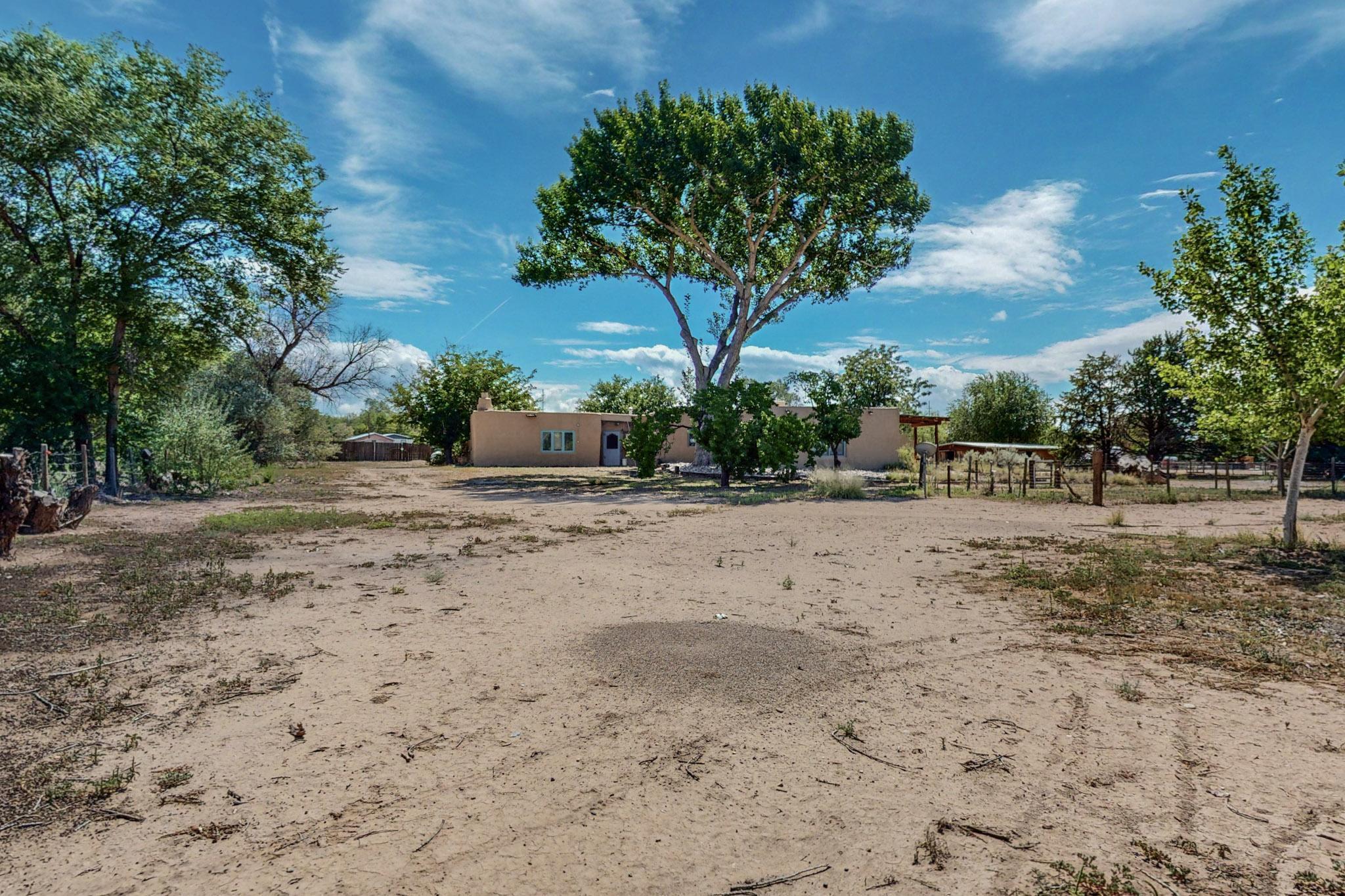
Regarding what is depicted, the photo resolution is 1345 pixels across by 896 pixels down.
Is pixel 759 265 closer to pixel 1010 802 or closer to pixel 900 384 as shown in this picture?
pixel 900 384

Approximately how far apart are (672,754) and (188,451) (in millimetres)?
19942

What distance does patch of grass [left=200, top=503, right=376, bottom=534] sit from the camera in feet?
38.4

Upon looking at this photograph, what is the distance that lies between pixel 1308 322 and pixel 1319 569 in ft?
10.9

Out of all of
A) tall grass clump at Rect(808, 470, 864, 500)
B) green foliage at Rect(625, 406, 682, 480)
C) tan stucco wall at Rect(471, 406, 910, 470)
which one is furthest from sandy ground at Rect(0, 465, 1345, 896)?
tan stucco wall at Rect(471, 406, 910, 470)

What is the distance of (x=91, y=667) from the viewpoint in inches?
183

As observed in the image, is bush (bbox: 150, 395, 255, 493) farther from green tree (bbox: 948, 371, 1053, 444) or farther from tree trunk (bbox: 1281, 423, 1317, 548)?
green tree (bbox: 948, 371, 1053, 444)

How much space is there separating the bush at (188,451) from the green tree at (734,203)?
1463 centimetres

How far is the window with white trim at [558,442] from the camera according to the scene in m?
37.7

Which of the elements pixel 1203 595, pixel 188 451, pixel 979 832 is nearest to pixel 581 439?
pixel 188 451

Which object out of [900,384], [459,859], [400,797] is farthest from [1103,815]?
[900,384]

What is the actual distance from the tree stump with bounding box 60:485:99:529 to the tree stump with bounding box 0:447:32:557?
1.86 metres

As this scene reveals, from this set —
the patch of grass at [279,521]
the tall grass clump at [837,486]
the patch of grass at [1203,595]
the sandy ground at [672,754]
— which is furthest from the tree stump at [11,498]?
the tall grass clump at [837,486]

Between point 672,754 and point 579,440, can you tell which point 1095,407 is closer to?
point 579,440

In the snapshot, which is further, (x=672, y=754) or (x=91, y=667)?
(x=91, y=667)
